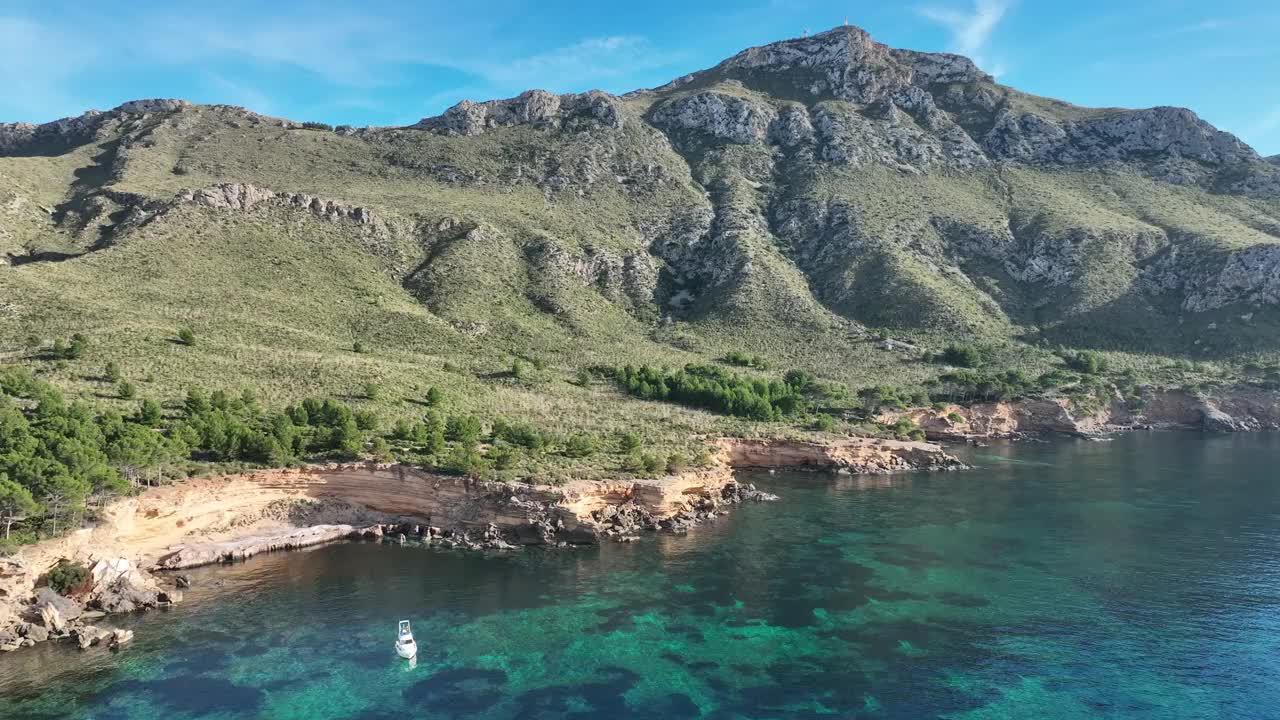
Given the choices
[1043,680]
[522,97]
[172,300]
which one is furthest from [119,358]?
[522,97]

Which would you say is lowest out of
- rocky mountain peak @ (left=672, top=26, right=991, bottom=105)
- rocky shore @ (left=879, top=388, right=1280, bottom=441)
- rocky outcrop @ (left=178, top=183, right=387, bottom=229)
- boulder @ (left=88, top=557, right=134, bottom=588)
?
boulder @ (left=88, top=557, right=134, bottom=588)

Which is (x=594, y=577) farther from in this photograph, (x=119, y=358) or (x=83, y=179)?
(x=83, y=179)

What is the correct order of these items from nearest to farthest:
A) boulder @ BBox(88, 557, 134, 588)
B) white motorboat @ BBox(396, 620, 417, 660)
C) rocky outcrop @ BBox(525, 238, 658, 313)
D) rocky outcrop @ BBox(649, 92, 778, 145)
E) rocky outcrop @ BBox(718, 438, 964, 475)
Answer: white motorboat @ BBox(396, 620, 417, 660), boulder @ BBox(88, 557, 134, 588), rocky outcrop @ BBox(718, 438, 964, 475), rocky outcrop @ BBox(525, 238, 658, 313), rocky outcrop @ BBox(649, 92, 778, 145)

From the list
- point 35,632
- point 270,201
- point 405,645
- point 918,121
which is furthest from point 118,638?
point 918,121

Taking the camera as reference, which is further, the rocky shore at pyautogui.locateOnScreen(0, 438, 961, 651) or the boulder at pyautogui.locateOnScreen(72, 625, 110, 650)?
the rocky shore at pyautogui.locateOnScreen(0, 438, 961, 651)

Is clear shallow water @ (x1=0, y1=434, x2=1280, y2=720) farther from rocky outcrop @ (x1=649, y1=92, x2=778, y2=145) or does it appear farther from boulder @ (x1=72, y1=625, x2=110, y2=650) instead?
rocky outcrop @ (x1=649, y1=92, x2=778, y2=145)

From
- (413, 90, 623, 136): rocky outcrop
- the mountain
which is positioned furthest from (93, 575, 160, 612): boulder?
(413, 90, 623, 136): rocky outcrop

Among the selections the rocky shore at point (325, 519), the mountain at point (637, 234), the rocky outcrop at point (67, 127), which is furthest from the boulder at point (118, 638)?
the rocky outcrop at point (67, 127)
